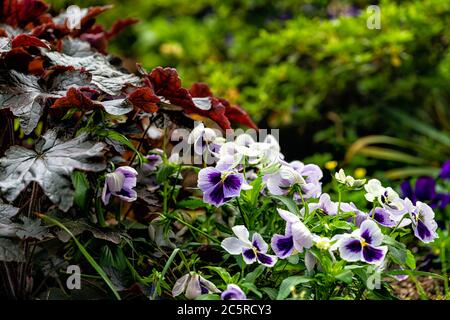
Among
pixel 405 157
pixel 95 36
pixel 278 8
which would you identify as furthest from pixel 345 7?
pixel 95 36

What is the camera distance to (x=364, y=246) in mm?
1043

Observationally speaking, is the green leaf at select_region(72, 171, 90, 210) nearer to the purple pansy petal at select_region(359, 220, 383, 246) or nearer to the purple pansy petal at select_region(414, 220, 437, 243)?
the purple pansy petal at select_region(359, 220, 383, 246)

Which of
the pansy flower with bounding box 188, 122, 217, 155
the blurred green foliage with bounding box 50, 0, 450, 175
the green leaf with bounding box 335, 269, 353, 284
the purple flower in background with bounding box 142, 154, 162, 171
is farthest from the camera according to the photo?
the blurred green foliage with bounding box 50, 0, 450, 175

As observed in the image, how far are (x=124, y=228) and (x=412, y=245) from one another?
101 cm

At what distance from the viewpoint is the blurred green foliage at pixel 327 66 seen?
2424mm

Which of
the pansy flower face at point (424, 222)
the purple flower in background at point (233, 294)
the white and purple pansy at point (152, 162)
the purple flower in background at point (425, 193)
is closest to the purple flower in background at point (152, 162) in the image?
the white and purple pansy at point (152, 162)

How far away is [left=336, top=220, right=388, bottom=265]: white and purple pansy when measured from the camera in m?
1.03

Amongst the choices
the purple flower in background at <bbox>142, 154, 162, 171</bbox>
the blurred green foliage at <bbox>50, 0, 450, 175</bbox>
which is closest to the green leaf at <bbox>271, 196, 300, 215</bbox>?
the purple flower in background at <bbox>142, 154, 162, 171</bbox>

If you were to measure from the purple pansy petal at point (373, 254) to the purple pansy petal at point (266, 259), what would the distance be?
0.16 metres

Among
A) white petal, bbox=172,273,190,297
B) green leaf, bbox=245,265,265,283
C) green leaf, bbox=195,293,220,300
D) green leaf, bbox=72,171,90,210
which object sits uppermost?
green leaf, bbox=72,171,90,210

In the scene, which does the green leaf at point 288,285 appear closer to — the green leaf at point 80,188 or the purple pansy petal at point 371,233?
the purple pansy petal at point 371,233

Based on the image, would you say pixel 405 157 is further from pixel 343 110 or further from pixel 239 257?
pixel 239 257

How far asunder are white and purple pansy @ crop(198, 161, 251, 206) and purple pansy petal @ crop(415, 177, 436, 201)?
0.88m
